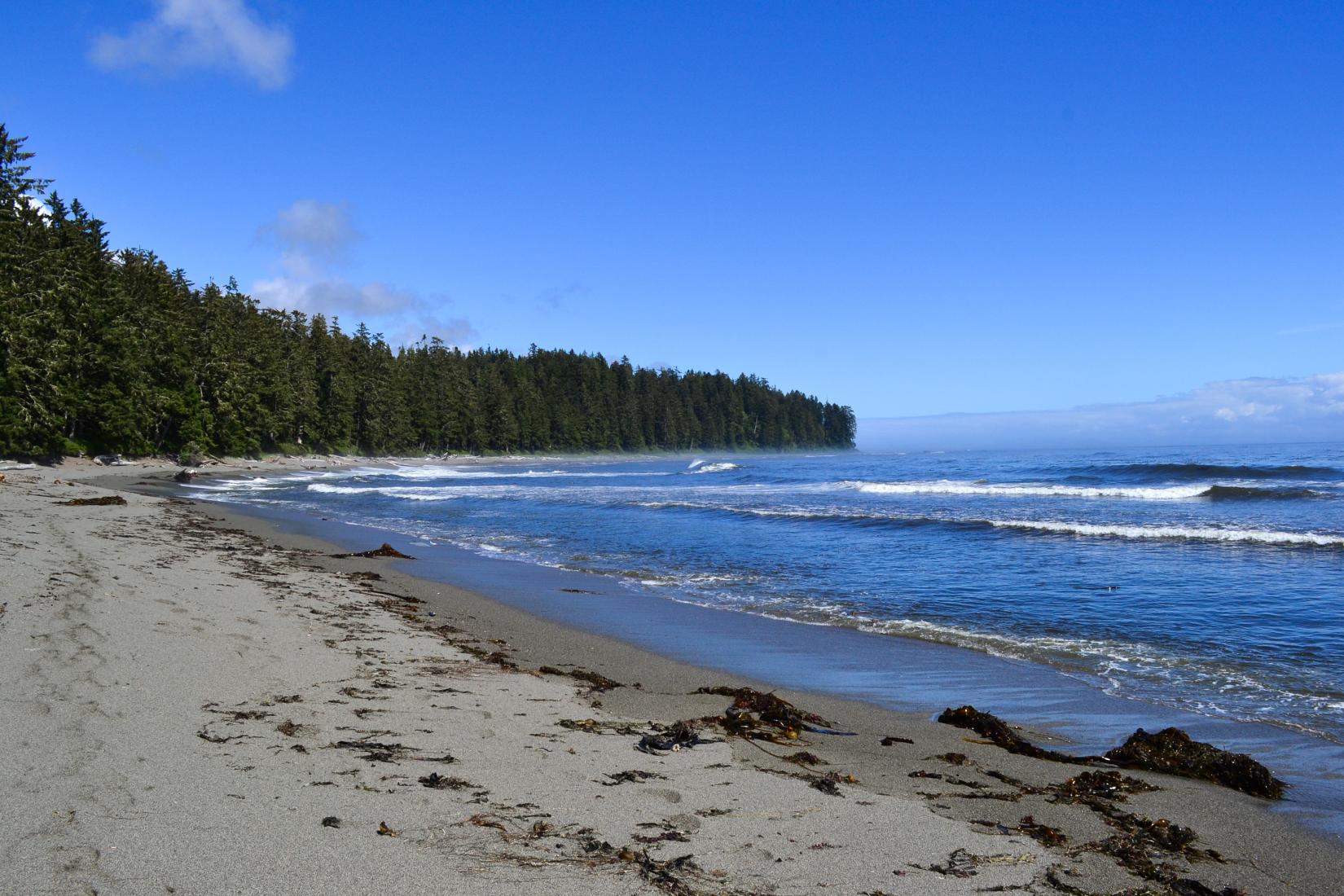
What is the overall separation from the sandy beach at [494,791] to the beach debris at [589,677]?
31 millimetres

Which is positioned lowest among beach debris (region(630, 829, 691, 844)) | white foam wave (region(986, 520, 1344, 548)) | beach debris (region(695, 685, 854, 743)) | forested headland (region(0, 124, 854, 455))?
white foam wave (region(986, 520, 1344, 548))

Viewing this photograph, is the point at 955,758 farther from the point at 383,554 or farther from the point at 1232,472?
the point at 1232,472

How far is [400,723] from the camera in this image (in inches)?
191

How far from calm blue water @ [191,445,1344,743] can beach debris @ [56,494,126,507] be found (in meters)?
5.51

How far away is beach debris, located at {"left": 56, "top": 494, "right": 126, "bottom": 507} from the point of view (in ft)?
57.0

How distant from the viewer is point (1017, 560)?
49.3 ft

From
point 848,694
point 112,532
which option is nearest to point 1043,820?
point 848,694

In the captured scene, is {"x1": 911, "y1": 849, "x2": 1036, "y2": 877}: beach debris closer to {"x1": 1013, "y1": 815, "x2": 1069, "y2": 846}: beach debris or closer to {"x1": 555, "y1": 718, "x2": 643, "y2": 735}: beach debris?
{"x1": 1013, "y1": 815, "x2": 1069, "y2": 846}: beach debris

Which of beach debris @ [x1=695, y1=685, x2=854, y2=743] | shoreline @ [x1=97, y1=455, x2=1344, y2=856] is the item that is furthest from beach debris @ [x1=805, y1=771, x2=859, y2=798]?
beach debris @ [x1=695, y1=685, x2=854, y2=743]

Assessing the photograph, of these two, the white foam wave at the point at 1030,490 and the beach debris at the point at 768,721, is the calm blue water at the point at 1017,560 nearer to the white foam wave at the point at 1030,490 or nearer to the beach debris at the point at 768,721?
the white foam wave at the point at 1030,490

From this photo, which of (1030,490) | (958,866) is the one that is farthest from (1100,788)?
(1030,490)

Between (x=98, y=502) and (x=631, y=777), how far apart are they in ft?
62.9

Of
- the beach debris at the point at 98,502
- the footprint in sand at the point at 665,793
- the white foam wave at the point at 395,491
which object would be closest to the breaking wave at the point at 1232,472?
the white foam wave at the point at 395,491

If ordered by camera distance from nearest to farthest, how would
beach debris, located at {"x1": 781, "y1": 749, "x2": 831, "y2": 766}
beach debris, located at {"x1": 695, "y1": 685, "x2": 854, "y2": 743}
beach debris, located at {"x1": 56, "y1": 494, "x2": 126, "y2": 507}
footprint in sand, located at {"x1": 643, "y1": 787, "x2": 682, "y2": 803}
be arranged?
footprint in sand, located at {"x1": 643, "y1": 787, "x2": 682, "y2": 803}
beach debris, located at {"x1": 781, "y1": 749, "x2": 831, "y2": 766}
beach debris, located at {"x1": 695, "y1": 685, "x2": 854, "y2": 743}
beach debris, located at {"x1": 56, "y1": 494, "x2": 126, "y2": 507}
